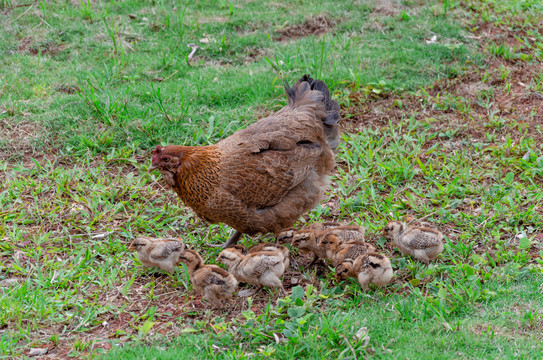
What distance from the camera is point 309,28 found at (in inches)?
349

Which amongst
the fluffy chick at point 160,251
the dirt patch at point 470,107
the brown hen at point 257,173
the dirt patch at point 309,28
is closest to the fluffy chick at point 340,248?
the brown hen at point 257,173

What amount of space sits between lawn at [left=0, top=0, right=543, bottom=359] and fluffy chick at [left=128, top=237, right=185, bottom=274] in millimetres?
187

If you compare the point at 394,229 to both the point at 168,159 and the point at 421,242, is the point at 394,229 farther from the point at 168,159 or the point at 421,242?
the point at 168,159

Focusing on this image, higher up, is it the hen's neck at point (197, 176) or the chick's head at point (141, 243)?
the hen's neck at point (197, 176)

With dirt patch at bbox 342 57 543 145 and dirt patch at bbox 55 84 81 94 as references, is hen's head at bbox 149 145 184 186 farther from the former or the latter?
→ dirt patch at bbox 55 84 81 94

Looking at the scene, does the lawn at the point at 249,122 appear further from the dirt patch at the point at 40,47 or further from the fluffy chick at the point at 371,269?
the fluffy chick at the point at 371,269

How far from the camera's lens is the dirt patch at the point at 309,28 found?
872 centimetres

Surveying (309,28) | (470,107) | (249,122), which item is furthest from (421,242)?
(309,28)

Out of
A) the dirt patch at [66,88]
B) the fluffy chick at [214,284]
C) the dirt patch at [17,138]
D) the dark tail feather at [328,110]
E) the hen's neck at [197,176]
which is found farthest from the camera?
the dirt patch at [66,88]

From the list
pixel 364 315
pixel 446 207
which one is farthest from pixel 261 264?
pixel 446 207

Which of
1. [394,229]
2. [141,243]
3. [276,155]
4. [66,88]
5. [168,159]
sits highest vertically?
[168,159]

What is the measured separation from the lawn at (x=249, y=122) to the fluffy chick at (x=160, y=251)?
187mm

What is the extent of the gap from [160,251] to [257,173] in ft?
3.61

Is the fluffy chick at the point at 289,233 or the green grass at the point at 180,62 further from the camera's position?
the green grass at the point at 180,62
